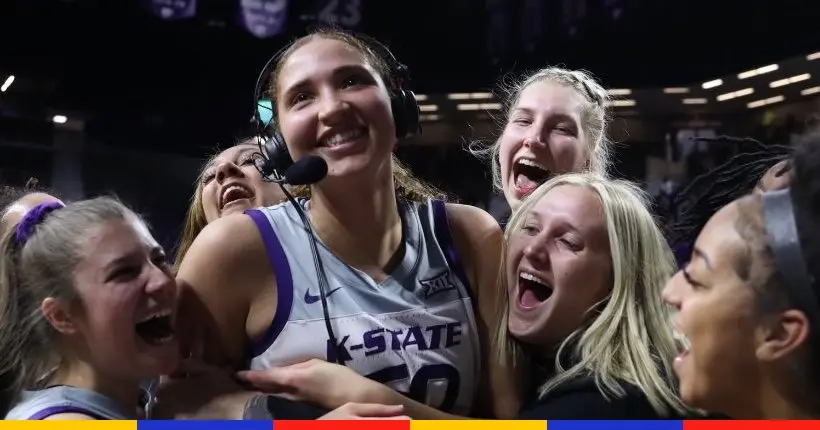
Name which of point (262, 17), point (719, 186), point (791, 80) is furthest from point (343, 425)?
point (791, 80)

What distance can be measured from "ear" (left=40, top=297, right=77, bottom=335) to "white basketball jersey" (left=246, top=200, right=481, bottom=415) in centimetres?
19

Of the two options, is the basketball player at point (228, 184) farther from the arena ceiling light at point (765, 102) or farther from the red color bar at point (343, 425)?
the arena ceiling light at point (765, 102)

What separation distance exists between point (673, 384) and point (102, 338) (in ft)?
1.95

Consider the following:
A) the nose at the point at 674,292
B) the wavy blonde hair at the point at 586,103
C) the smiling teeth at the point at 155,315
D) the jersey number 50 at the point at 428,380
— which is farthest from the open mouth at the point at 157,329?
the wavy blonde hair at the point at 586,103

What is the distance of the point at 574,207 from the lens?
3.03ft

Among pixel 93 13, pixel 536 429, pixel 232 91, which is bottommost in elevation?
pixel 536 429

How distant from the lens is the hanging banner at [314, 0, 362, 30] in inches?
53.7

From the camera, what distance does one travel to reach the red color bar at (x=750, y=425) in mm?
679

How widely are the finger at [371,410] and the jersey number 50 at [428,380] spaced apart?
5cm

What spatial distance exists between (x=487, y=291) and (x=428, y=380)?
14 cm

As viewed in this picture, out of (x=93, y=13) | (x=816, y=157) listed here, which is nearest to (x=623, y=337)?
(x=816, y=157)

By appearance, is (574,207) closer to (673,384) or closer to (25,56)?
(673,384)

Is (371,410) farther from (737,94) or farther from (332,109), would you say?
(737,94)

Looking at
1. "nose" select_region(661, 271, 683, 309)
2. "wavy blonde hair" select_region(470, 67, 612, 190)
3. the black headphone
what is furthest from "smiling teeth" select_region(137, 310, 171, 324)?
"wavy blonde hair" select_region(470, 67, 612, 190)
